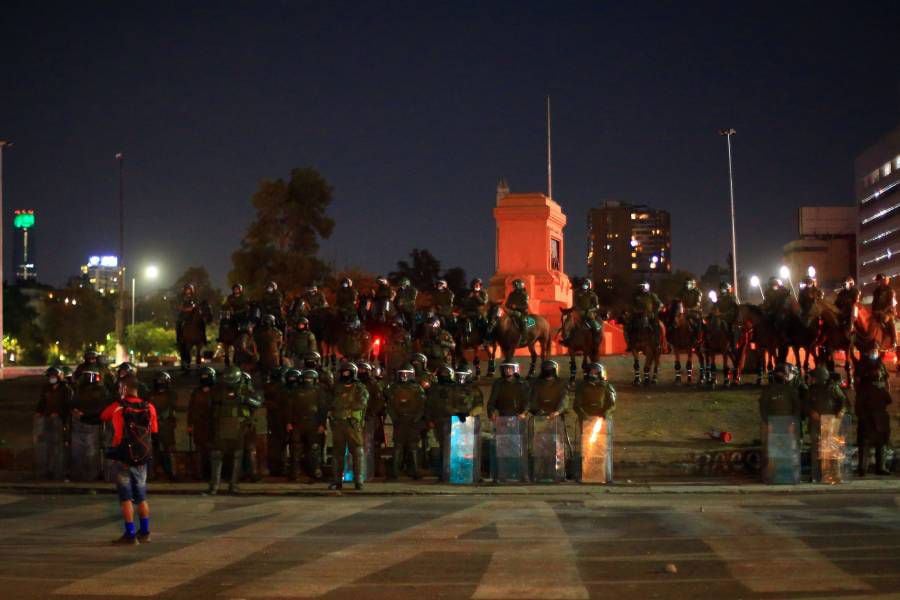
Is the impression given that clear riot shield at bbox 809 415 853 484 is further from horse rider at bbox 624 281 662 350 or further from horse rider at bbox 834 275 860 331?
horse rider at bbox 624 281 662 350

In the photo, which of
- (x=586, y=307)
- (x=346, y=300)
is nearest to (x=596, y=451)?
(x=586, y=307)

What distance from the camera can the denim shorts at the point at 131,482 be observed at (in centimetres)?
1222

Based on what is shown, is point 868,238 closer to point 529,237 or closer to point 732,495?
point 529,237

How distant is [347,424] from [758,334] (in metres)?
12.5

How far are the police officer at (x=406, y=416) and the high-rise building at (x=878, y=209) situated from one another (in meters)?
80.1

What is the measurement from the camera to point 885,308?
2478cm

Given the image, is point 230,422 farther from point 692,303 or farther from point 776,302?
point 776,302

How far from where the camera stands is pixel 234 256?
5647 centimetres

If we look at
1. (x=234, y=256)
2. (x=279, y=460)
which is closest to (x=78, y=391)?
(x=279, y=460)

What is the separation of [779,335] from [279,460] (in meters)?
12.2

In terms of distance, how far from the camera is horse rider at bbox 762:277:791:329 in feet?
85.6

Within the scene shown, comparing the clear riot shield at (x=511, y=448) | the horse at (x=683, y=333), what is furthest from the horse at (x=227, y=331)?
the horse at (x=683, y=333)

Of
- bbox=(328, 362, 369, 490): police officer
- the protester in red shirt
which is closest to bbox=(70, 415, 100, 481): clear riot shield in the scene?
bbox=(328, 362, 369, 490): police officer

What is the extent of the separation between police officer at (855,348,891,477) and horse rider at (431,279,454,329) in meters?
10.1
